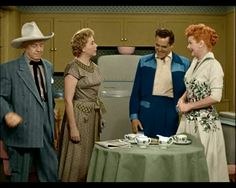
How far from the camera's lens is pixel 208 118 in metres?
2.16

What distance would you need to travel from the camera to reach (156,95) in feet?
7.64

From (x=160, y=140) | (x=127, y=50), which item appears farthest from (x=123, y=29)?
(x=160, y=140)

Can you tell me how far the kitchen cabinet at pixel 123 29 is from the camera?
2.47 m

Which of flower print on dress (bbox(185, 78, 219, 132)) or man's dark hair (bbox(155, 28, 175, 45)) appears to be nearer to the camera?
flower print on dress (bbox(185, 78, 219, 132))

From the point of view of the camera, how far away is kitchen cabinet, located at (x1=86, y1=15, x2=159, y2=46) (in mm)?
2472

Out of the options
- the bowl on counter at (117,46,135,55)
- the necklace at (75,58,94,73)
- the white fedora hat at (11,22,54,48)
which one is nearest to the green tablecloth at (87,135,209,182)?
the necklace at (75,58,94,73)

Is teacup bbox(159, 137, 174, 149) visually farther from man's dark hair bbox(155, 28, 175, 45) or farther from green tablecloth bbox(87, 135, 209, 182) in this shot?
man's dark hair bbox(155, 28, 175, 45)

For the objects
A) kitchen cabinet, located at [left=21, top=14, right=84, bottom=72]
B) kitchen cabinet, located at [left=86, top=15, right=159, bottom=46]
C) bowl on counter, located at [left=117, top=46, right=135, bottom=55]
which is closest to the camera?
kitchen cabinet, located at [left=21, top=14, right=84, bottom=72]

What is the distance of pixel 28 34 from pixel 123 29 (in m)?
0.70

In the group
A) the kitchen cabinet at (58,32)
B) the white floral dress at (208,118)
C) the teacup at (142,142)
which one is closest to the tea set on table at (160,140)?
the teacup at (142,142)

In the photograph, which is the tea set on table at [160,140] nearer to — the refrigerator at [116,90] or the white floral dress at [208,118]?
the white floral dress at [208,118]

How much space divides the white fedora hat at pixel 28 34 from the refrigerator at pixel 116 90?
0.65 m

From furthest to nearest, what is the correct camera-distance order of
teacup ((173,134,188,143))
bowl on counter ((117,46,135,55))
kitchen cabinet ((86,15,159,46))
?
bowl on counter ((117,46,135,55)), kitchen cabinet ((86,15,159,46)), teacup ((173,134,188,143))

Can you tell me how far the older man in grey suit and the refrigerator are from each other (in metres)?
0.42
